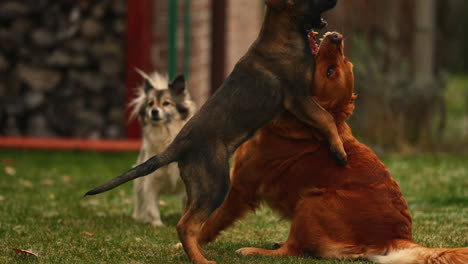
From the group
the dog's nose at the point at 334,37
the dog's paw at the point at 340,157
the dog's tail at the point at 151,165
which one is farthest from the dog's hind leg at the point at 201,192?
the dog's nose at the point at 334,37

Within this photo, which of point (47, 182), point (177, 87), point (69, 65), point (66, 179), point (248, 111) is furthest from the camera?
point (69, 65)

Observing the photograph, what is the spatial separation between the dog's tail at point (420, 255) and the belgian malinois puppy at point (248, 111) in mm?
572

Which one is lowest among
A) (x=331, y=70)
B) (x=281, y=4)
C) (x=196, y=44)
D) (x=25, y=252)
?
(x=25, y=252)

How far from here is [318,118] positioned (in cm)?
400

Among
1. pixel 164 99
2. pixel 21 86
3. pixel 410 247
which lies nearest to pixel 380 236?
pixel 410 247

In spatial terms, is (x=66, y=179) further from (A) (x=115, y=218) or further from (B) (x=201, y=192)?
(B) (x=201, y=192)

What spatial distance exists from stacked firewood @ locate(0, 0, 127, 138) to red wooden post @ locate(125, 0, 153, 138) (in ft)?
0.83

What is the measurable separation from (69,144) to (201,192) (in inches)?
264

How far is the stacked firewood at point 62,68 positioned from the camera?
35.0 ft

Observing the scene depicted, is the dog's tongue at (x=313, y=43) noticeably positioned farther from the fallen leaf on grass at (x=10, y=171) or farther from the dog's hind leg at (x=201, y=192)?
the fallen leaf on grass at (x=10, y=171)

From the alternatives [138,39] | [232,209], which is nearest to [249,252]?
[232,209]

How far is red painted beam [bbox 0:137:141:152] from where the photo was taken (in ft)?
33.1

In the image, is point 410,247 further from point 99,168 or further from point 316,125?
point 99,168

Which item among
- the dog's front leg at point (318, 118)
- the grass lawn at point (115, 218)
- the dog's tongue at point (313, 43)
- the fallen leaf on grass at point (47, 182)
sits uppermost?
the dog's tongue at point (313, 43)
